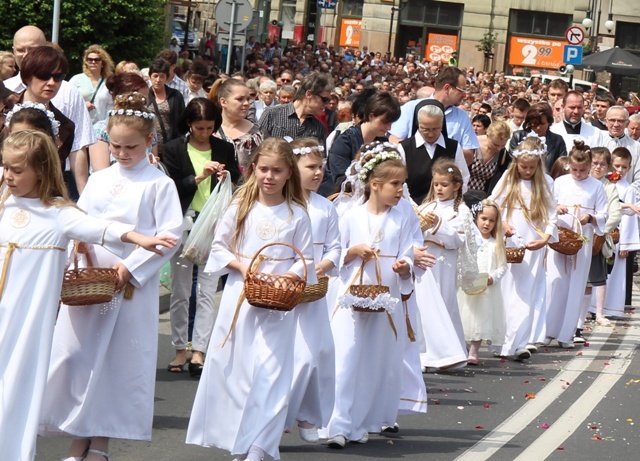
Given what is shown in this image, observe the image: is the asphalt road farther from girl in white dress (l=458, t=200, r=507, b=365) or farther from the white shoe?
girl in white dress (l=458, t=200, r=507, b=365)

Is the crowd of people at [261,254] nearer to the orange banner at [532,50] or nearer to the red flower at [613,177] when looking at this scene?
the red flower at [613,177]

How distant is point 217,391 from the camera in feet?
25.1

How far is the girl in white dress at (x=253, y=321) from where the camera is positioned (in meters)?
7.49

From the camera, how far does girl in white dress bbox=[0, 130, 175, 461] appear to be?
6.58 metres

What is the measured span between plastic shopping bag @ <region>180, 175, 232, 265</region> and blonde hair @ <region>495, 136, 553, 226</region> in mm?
3759

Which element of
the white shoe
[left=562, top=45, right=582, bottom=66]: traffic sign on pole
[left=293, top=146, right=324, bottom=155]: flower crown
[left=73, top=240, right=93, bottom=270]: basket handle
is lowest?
the white shoe

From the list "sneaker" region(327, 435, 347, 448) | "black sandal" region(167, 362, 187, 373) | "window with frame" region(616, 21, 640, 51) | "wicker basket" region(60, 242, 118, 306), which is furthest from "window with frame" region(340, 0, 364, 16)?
"wicker basket" region(60, 242, 118, 306)

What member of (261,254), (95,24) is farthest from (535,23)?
(261,254)

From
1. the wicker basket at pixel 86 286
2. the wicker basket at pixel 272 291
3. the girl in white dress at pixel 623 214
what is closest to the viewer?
the wicker basket at pixel 86 286

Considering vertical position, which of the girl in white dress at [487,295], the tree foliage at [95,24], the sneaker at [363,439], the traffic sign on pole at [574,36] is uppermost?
the traffic sign on pole at [574,36]

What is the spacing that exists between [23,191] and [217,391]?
1.65m

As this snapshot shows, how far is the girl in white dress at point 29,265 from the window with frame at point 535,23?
7042 cm

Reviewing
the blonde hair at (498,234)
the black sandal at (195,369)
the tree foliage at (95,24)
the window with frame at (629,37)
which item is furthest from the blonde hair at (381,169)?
the window with frame at (629,37)

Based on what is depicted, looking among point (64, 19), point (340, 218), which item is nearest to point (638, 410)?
point (340, 218)
